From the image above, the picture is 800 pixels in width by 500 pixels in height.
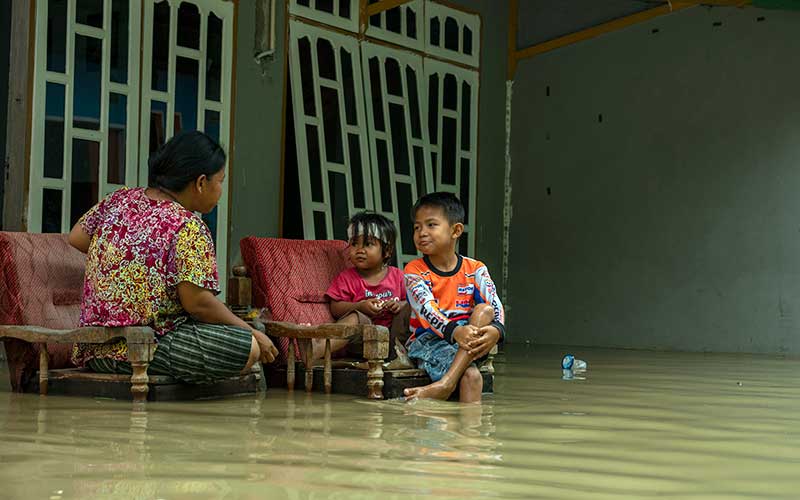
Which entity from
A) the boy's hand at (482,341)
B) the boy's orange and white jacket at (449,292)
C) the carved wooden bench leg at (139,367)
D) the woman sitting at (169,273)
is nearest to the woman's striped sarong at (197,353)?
the woman sitting at (169,273)

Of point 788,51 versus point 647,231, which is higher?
point 788,51

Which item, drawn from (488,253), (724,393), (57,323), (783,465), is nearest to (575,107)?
(488,253)

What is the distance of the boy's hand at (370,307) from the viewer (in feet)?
17.0

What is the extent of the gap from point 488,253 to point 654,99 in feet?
7.63

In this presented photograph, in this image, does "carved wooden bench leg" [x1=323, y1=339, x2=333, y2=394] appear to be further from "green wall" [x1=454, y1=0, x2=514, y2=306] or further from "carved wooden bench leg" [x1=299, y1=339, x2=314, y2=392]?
"green wall" [x1=454, y1=0, x2=514, y2=306]

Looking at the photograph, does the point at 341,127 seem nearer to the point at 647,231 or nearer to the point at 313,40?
the point at 313,40

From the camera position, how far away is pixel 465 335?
463 cm

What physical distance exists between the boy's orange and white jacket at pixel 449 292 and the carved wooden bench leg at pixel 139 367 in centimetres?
127

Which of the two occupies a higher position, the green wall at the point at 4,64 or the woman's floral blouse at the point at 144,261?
the green wall at the point at 4,64

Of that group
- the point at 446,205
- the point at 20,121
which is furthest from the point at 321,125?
the point at 446,205

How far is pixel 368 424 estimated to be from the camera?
3680 mm

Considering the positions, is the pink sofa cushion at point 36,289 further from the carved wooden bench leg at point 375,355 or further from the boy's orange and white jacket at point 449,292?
the boy's orange and white jacket at point 449,292

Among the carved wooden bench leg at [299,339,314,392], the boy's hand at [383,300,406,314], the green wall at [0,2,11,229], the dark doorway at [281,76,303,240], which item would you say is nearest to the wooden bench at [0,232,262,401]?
the carved wooden bench leg at [299,339,314,392]

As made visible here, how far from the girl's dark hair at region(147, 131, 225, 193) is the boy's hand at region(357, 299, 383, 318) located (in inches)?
45.1
